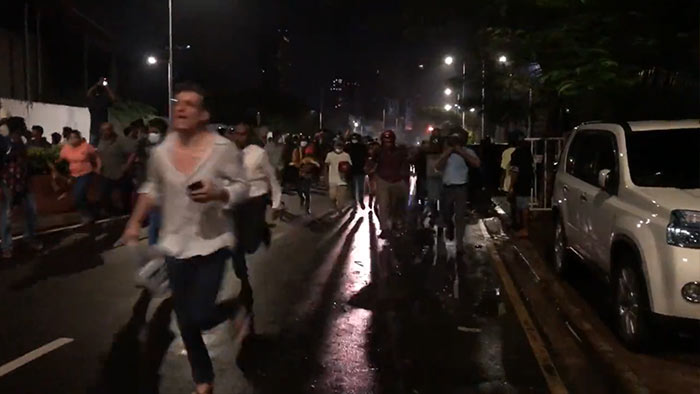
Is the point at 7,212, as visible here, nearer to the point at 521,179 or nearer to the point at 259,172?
the point at 259,172

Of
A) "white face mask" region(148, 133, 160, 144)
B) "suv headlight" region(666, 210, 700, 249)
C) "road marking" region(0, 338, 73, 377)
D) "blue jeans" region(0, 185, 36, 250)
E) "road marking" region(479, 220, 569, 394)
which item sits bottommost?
"road marking" region(479, 220, 569, 394)

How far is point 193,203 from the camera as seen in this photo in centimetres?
475

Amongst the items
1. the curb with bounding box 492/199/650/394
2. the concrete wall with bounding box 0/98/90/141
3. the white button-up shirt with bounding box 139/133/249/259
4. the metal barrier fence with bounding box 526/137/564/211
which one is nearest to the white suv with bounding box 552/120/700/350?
the curb with bounding box 492/199/650/394

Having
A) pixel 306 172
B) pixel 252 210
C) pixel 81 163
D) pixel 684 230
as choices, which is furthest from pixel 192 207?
pixel 306 172

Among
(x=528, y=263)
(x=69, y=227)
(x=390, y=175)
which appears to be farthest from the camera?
(x=69, y=227)

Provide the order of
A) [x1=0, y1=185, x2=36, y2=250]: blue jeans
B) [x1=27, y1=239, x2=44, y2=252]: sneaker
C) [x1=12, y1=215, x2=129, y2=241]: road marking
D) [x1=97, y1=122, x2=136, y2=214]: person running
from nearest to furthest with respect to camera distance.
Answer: [x1=0, y1=185, x2=36, y2=250]: blue jeans, [x1=27, y1=239, x2=44, y2=252]: sneaker, [x1=12, y1=215, x2=129, y2=241]: road marking, [x1=97, y1=122, x2=136, y2=214]: person running

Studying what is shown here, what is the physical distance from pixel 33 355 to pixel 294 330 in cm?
217

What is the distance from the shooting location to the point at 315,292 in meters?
9.27

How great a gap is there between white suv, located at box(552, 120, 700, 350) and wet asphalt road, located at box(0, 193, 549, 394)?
97cm

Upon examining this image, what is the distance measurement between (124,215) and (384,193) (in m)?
6.11

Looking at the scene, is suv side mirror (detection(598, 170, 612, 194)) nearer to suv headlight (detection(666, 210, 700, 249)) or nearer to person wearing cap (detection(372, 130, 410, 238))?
suv headlight (detection(666, 210, 700, 249))

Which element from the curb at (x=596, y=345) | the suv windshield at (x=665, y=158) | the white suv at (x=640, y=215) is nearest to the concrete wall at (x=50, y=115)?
the curb at (x=596, y=345)

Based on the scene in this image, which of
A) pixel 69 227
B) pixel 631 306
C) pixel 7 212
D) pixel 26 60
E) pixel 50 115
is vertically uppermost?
pixel 26 60

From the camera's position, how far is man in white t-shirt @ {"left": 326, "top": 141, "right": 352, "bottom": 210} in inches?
644
